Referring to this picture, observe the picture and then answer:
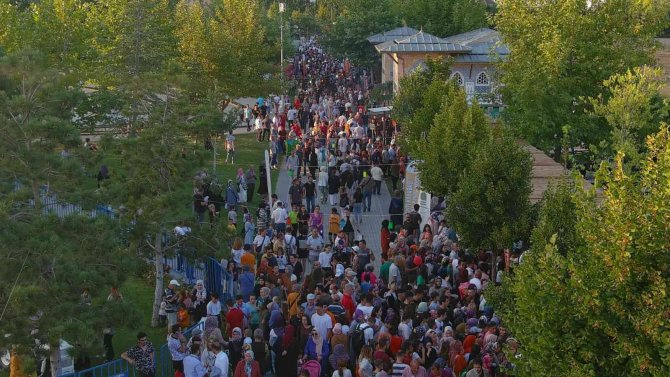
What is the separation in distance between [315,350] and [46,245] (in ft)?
13.5

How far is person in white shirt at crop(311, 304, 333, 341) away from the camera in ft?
49.0

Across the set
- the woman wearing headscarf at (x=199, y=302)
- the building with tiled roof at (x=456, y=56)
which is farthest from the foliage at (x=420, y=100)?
the woman wearing headscarf at (x=199, y=302)

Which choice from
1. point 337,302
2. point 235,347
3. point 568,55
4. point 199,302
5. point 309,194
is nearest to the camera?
point 235,347

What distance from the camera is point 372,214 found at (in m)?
27.3

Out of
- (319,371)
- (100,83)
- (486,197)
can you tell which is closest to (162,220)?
(319,371)

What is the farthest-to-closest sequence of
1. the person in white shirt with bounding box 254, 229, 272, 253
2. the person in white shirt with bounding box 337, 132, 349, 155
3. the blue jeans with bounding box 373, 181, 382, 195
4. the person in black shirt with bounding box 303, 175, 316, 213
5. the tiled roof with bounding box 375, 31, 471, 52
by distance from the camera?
the tiled roof with bounding box 375, 31, 471, 52 → the person in white shirt with bounding box 337, 132, 349, 155 → the blue jeans with bounding box 373, 181, 382, 195 → the person in black shirt with bounding box 303, 175, 316, 213 → the person in white shirt with bounding box 254, 229, 272, 253

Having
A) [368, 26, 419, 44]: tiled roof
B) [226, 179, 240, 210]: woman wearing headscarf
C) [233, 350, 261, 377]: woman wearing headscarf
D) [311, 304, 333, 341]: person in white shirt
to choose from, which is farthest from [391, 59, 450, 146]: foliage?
[368, 26, 419, 44]: tiled roof

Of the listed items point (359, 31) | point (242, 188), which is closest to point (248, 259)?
point (242, 188)

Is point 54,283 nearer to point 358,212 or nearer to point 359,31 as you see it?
point 358,212

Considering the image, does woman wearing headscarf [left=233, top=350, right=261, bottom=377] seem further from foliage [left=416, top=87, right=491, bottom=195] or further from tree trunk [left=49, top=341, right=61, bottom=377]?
foliage [left=416, top=87, right=491, bottom=195]

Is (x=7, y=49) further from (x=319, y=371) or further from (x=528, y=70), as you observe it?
(x=319, y=371)

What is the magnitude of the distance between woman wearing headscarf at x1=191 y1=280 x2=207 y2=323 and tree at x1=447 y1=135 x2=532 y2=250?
510cm

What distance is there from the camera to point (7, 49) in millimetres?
37438

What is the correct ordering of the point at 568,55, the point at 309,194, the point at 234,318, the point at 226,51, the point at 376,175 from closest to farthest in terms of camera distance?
the point at 234,318 < the point at 309,194 < the point at 376,175 < the point at 568,55 < the point at 226,51
